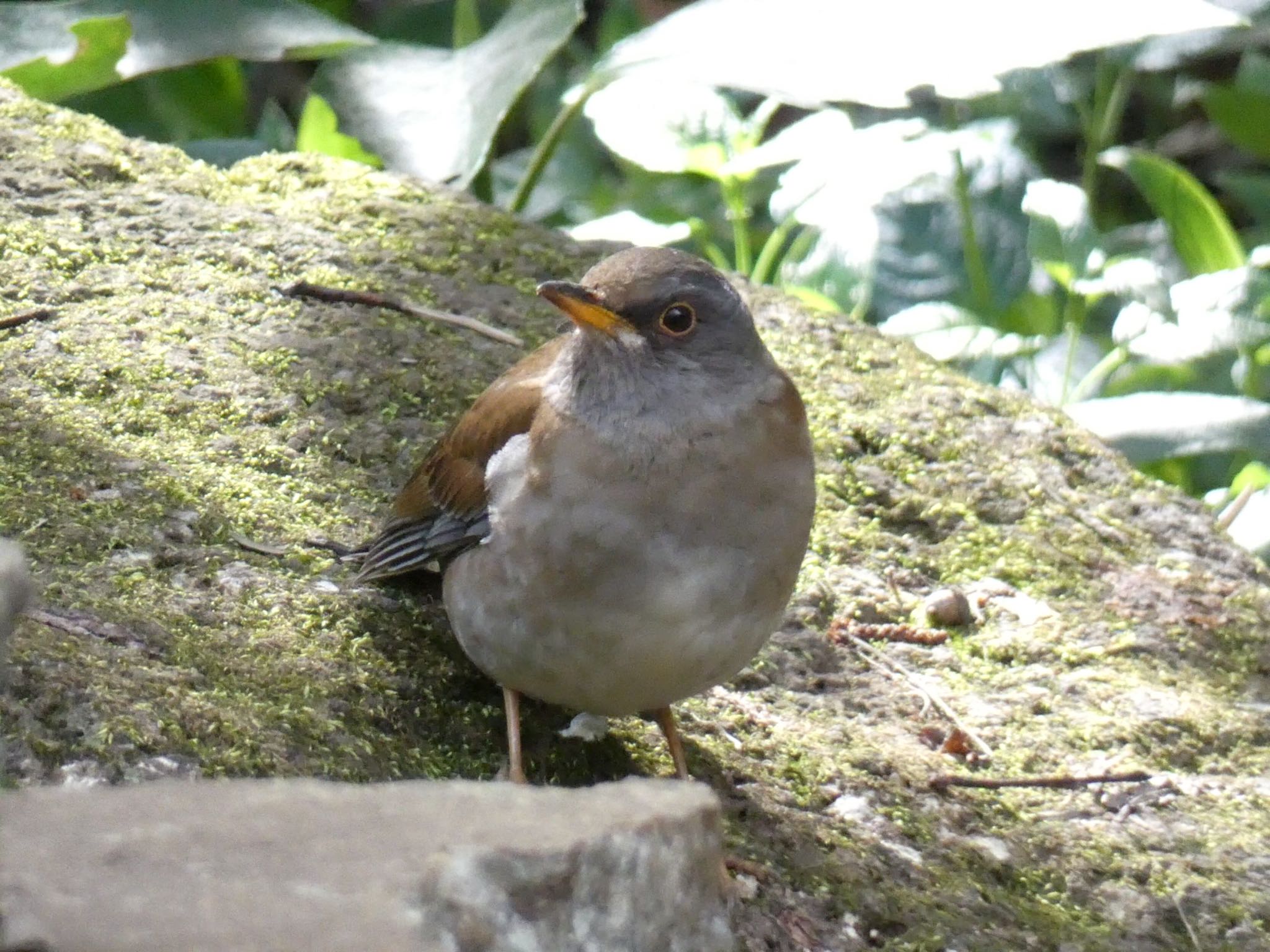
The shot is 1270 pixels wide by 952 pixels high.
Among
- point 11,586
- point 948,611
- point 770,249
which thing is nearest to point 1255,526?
point 948,611

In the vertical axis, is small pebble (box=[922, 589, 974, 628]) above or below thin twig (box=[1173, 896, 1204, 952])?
below

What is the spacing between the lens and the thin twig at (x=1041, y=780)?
145 inches

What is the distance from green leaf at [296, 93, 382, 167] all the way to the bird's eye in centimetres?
245

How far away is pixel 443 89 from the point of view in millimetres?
5633

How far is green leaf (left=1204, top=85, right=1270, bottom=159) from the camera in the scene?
7.81 meters

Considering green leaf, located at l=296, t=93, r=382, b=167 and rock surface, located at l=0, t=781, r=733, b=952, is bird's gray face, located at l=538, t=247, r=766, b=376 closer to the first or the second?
rock surface, located at l=0, t=781, r=733, b=952

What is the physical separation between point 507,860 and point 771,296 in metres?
3.77

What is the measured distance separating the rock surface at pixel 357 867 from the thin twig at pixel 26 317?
2.59 m

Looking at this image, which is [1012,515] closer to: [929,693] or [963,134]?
[929,693]

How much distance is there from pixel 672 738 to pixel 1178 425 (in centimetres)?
259

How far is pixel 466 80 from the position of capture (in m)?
5.60

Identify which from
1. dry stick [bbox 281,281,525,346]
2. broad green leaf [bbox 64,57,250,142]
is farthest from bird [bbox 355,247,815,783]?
broad green leaf [bbox 64,57,250,142]

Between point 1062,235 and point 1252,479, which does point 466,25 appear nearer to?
point 1062,235

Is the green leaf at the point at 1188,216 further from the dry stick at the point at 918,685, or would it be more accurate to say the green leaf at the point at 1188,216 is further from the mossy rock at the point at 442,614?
the dry stick at the point at 918,685
